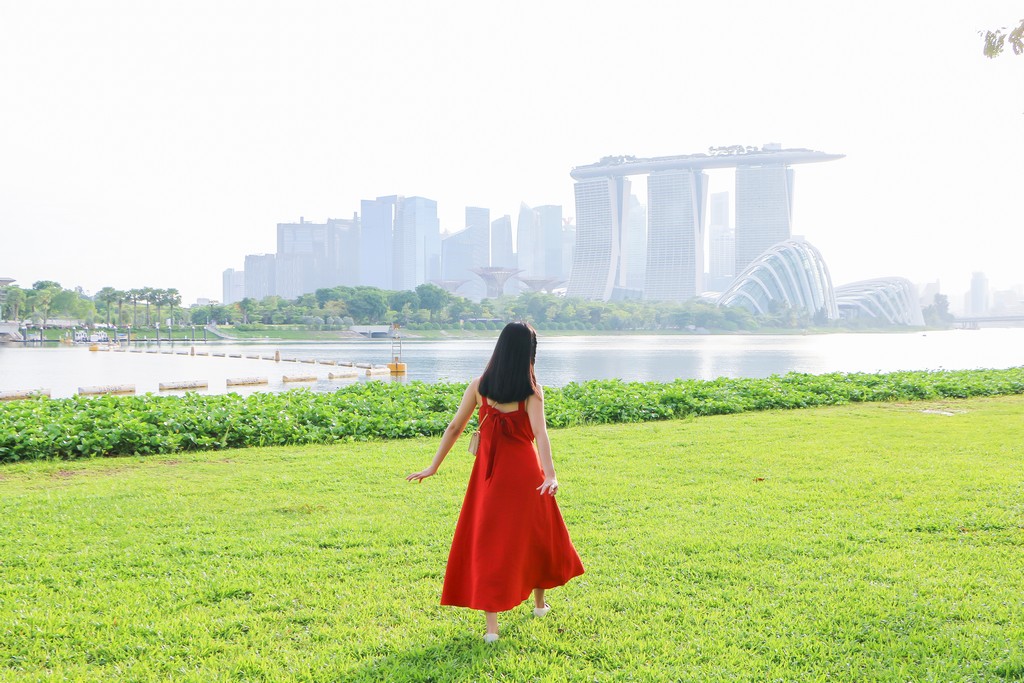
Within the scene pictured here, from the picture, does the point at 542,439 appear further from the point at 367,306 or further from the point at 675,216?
the point at 675,216

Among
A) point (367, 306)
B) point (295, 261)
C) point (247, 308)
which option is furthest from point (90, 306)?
point (295, 261)

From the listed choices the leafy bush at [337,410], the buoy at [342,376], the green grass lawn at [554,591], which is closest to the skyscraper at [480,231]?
the buoy at [342,376]

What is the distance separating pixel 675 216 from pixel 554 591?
156 metres

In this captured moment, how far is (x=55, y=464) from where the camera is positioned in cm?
697

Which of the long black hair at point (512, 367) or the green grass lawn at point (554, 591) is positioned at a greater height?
the long black hair at point (512, 367)

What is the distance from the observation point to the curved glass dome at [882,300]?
12719cm

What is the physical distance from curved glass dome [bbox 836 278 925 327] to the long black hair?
445 feet

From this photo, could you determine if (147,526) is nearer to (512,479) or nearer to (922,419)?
(512,479)

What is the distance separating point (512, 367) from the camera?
Answer: 3.22m

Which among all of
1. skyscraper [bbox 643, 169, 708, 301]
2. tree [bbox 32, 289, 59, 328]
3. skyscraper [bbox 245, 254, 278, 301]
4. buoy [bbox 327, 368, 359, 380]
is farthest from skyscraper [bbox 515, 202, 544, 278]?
buoy [bbox 327, 368, 359, 380]

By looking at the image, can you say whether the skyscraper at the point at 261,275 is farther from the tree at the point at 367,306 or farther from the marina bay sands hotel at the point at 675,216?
the tree at the point at 367,306

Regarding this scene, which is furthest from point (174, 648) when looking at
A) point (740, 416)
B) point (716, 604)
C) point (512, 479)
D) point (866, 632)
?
point (740, 416)

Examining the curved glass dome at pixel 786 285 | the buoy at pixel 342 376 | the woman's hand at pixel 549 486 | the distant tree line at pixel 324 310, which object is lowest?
the buoy at pixel 342 376

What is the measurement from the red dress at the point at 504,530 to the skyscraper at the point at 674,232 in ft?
483
